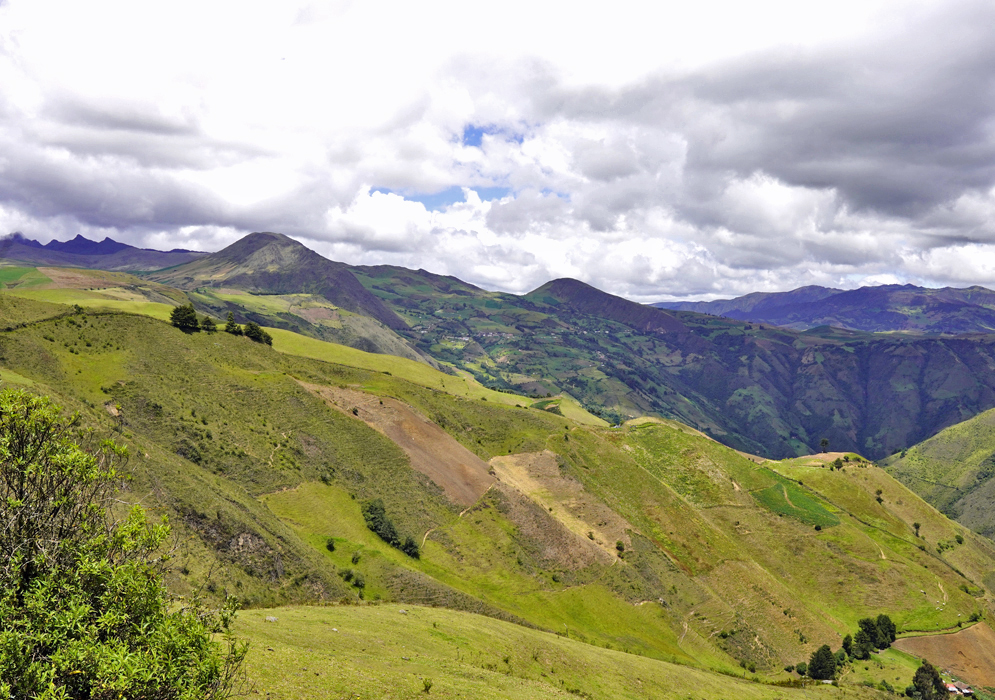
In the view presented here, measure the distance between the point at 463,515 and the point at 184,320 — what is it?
7048cm

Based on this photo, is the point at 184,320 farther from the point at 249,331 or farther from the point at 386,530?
the point at 386,530

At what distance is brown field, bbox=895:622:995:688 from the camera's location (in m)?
109

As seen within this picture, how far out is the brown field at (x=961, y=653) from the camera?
109 meters

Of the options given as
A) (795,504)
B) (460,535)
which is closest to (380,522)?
(460,535)

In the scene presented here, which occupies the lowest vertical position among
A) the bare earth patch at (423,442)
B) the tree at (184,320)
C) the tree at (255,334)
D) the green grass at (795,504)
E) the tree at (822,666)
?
the tree at (822,666)

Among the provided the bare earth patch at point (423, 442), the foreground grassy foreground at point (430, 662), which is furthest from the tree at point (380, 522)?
the foreground grassy foreground at point (430, 662)

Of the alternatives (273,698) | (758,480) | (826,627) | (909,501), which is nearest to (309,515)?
(273,698)

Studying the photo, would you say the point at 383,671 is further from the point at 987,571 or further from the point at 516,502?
the point at 987,571

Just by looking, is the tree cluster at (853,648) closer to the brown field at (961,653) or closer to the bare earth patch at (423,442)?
the brown field at (961,653)

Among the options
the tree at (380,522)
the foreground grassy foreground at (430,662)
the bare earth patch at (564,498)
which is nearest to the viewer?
the foreground grassy foreground at (430,662)

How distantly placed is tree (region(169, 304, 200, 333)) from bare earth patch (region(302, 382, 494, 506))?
89.3 feet

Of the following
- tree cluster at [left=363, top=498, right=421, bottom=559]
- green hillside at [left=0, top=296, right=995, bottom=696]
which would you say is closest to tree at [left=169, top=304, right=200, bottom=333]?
green hillside at [left=0, top=296, right=995, bottom=696]

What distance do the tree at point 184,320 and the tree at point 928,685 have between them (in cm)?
14773

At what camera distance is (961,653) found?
370 ft
